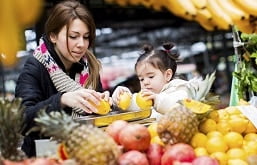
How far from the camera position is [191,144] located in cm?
191

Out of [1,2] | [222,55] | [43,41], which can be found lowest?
[222,55]

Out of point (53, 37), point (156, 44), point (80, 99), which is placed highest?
point (53, 37)

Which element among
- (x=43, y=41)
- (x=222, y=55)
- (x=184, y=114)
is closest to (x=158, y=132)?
(x=184, y=114)

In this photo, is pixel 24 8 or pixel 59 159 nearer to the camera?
pixel 24 8

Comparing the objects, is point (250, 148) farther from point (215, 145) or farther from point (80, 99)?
point (80, 99)

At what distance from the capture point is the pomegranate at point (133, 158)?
1.55 m

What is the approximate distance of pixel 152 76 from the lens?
322 cm

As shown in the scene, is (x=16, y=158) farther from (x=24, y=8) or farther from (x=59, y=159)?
(x=24, y=8)

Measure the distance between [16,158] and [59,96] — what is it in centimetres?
61

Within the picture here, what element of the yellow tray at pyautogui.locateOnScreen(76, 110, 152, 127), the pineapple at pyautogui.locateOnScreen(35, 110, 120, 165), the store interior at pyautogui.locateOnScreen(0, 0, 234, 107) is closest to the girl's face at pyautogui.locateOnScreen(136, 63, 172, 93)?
the yellow tray at pyautogui.locateOnScreen(76, 110, 152, 127)

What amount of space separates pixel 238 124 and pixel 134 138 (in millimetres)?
619

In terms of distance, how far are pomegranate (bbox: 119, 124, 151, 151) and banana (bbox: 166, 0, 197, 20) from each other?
17.6 inches

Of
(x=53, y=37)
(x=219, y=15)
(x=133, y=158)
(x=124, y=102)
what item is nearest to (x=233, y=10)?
(x=219, y=15)

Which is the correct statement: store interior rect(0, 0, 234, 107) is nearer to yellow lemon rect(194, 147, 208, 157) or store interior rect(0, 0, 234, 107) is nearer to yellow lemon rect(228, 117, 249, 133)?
yellow lemon rect(228, 117, 249, 133)
